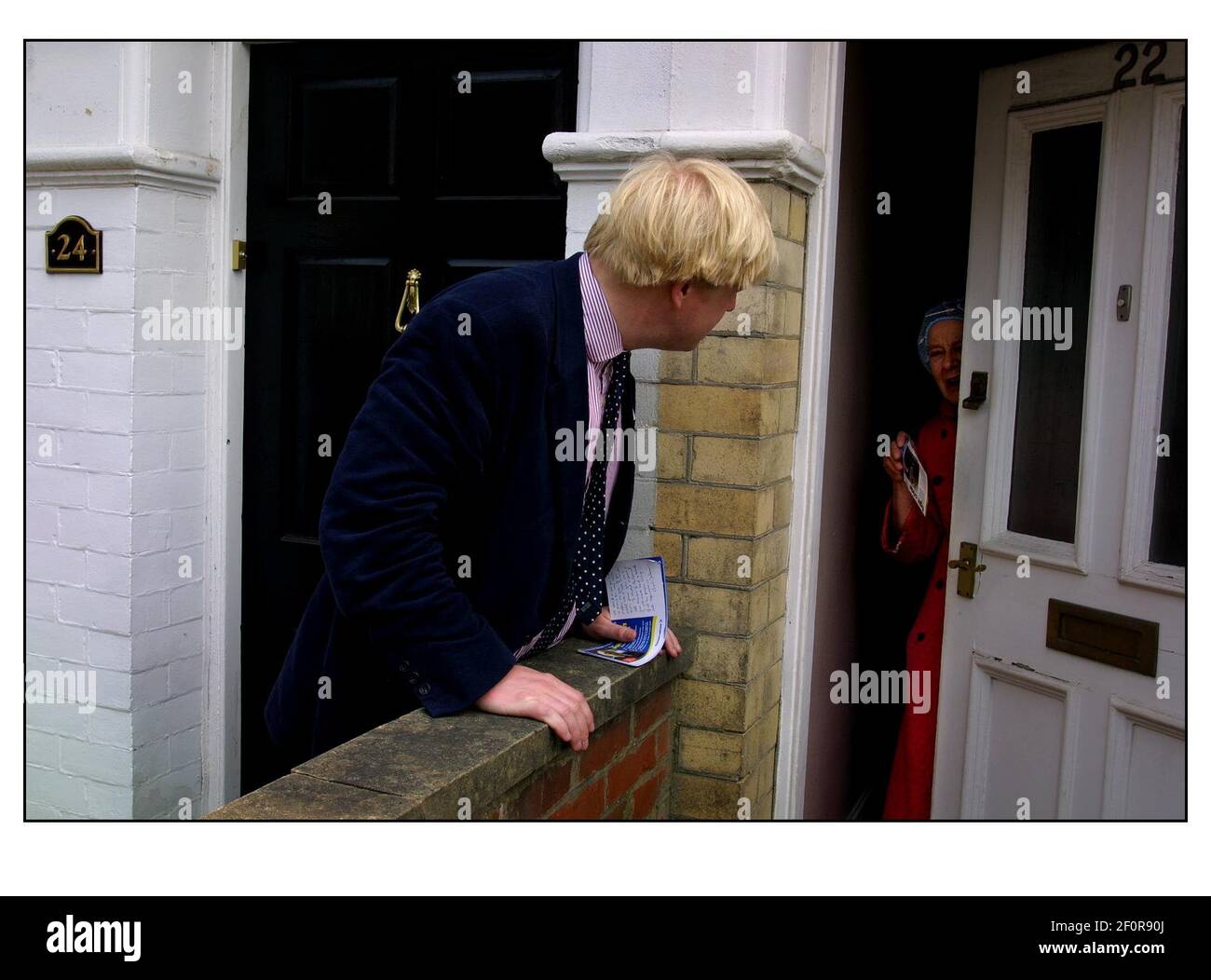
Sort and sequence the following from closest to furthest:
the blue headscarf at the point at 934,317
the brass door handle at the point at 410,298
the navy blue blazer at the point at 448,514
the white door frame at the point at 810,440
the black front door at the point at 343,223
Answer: the navy blue blazer at the point at 448,514
the white door frame at the point at 810,440
the black front door at the point at 343,223
the brass door handle at the point at 410,298
the blue headscarf at the point at 934,317

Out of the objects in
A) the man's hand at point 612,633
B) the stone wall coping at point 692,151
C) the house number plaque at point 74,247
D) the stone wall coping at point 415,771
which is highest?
the stone wall coping at point 692,151

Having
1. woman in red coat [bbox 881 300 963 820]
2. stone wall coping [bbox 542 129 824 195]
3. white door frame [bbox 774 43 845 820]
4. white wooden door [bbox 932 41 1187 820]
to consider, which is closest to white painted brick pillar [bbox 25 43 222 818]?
stone wall coping [bbox 542 129 824 195]

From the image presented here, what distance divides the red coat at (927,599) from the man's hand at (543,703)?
1642mm

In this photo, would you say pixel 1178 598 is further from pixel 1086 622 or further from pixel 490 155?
pixel 490 155

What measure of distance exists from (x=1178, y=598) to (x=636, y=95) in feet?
5.75

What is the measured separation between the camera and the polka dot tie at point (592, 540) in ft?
7.06

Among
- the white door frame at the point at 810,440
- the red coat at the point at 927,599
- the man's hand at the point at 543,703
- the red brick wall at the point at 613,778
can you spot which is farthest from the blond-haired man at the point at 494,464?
the red coat at the point at 927,599

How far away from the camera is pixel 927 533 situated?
10.7 feet

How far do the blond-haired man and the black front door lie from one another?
3.26 ft

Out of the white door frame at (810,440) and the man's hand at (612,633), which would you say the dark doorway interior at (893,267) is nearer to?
the white door frame at (810,440)

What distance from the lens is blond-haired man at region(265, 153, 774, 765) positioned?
67.9 inches

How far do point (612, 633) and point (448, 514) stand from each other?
65 cm

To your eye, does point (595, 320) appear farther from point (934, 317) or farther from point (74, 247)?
point (74, 247)

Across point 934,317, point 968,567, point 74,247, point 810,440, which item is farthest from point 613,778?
point 74,247
